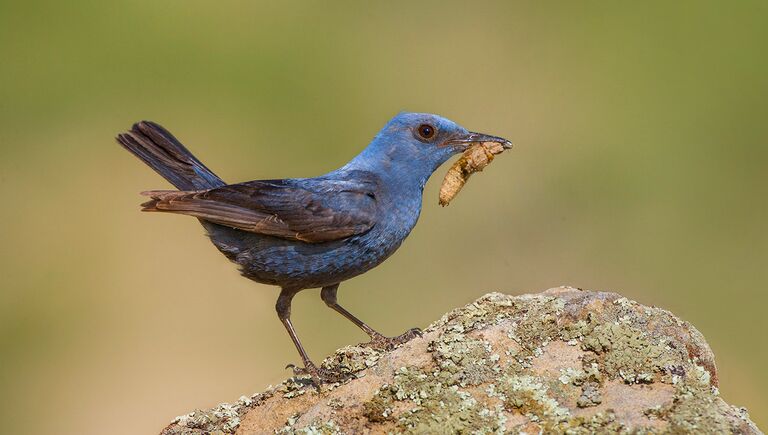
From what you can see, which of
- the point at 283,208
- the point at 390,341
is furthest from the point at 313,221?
the point at 390,341

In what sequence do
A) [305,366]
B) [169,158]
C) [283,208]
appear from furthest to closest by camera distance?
1. [169,158]
2. [283,208]
3. [305,366]

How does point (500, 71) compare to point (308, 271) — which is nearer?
point (308, 271)

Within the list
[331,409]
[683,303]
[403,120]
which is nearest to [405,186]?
[403,120]

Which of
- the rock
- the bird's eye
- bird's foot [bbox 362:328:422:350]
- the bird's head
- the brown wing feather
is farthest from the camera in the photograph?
the bird's eye

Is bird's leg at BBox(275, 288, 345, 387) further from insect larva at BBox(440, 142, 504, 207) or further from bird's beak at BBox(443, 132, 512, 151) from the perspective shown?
bird's beak at BBox(443, 132, 512, 151)

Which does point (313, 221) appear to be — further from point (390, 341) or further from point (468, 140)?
point (468, 140)

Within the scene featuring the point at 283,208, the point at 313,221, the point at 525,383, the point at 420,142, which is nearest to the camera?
the point at 525,383

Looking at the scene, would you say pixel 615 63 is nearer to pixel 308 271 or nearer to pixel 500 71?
pixel 500 71

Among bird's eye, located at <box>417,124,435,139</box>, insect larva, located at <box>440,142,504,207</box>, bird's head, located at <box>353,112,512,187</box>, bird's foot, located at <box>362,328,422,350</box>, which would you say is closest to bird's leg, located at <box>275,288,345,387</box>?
bird's foot, located at <box>362,328,422,350</box>
